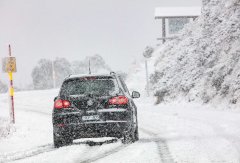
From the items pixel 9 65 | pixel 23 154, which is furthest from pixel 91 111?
pixel 9 65

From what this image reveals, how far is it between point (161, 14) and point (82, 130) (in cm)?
5693

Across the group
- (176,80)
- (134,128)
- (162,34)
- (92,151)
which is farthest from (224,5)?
(162,34)

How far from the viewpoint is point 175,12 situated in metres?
68.8

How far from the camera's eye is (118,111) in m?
12.5

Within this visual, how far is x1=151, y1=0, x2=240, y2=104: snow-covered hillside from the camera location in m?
26.0

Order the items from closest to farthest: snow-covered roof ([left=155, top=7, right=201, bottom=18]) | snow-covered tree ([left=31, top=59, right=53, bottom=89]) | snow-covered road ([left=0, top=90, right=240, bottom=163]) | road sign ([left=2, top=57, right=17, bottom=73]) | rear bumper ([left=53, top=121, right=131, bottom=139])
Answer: snow-covered road ([left=0, top=90, right=240, bottom=163]) → rear bumper ([left=53, top=121, right=131, bottom=139]) → road sign ([left=2, top=57, right=17, bottom=73]) → snow-covered roof ([left=155, top=7, right=201, bottom=18]) → snow-covered tree ([left=31, top=59, right=53, bottom=89])

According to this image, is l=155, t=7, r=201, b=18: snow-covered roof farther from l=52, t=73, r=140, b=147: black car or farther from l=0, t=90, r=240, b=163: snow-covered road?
l=52, t=73, r=140, b=147: black car

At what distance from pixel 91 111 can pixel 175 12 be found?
57435mm

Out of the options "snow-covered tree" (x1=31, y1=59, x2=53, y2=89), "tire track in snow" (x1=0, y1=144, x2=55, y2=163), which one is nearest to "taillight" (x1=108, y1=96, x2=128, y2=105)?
"tire track in snow" (x1=0, y1=144, x2=55, y2=163)

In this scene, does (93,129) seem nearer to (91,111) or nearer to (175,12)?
(91,111)

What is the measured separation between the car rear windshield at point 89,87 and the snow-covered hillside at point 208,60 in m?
11.8

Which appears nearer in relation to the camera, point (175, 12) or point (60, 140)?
point (60, 140)

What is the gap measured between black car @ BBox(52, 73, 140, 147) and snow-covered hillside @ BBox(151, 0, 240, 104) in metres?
11.8

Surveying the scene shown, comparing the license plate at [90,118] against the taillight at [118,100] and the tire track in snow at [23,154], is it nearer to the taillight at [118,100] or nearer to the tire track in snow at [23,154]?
the taillight at [118,100]
